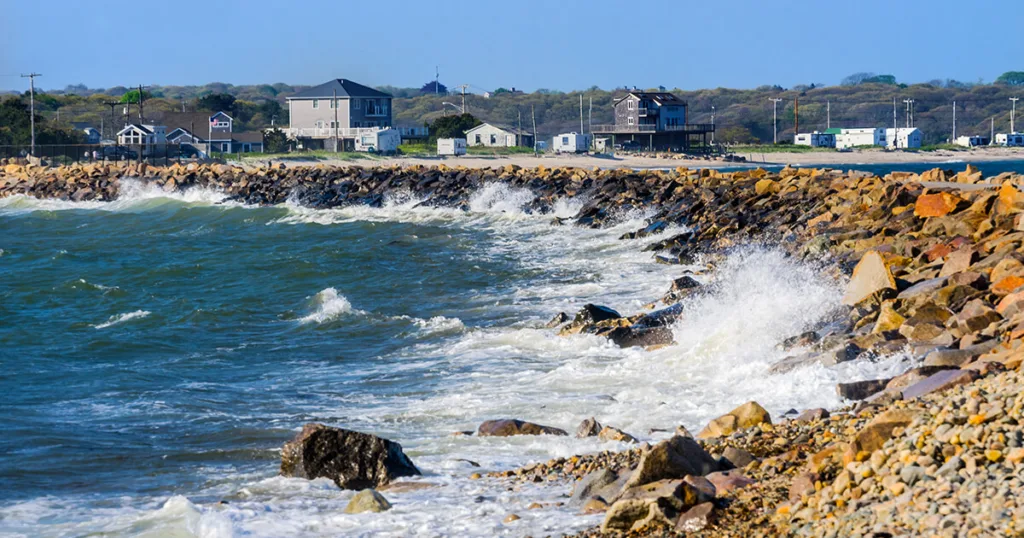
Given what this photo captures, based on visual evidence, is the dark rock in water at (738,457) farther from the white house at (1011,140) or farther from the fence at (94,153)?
the white house at (1011,140)

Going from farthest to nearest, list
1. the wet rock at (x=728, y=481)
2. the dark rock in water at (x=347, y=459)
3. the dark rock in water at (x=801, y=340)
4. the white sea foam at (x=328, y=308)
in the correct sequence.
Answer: the white sea foam at (x=328, y=308) < the dark rock in water at (x=801, y=340) < the dark rock in water at (x=347, y=459) < the wet rock at (x=728, y=481)

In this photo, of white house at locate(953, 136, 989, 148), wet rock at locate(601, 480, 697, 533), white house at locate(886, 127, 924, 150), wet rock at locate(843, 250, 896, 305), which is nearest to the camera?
wet rock at locate(601, 480, 697, 533)

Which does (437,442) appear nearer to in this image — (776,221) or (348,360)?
(348,360)

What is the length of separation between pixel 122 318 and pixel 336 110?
223 ft

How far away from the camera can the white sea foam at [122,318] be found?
17753 mm

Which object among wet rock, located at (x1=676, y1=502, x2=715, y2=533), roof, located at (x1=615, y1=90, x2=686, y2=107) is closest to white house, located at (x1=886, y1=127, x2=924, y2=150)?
roof, located at (x1=615, y1=90, x2=686, y2=107)

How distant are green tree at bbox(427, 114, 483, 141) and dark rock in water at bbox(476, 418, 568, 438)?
275 feet

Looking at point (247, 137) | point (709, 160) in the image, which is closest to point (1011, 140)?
point (709, 160)

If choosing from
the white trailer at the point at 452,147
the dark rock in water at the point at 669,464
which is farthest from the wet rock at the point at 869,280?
the white trailer at the point at 452,147

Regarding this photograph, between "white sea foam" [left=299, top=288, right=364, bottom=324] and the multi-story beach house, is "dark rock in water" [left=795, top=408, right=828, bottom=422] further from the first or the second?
the multi-story beach house

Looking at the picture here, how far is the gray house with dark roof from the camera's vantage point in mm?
86188

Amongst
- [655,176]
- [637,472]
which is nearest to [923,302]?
[637,472]

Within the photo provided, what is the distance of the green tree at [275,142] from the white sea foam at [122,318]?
199 ft

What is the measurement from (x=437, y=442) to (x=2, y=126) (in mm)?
75531
